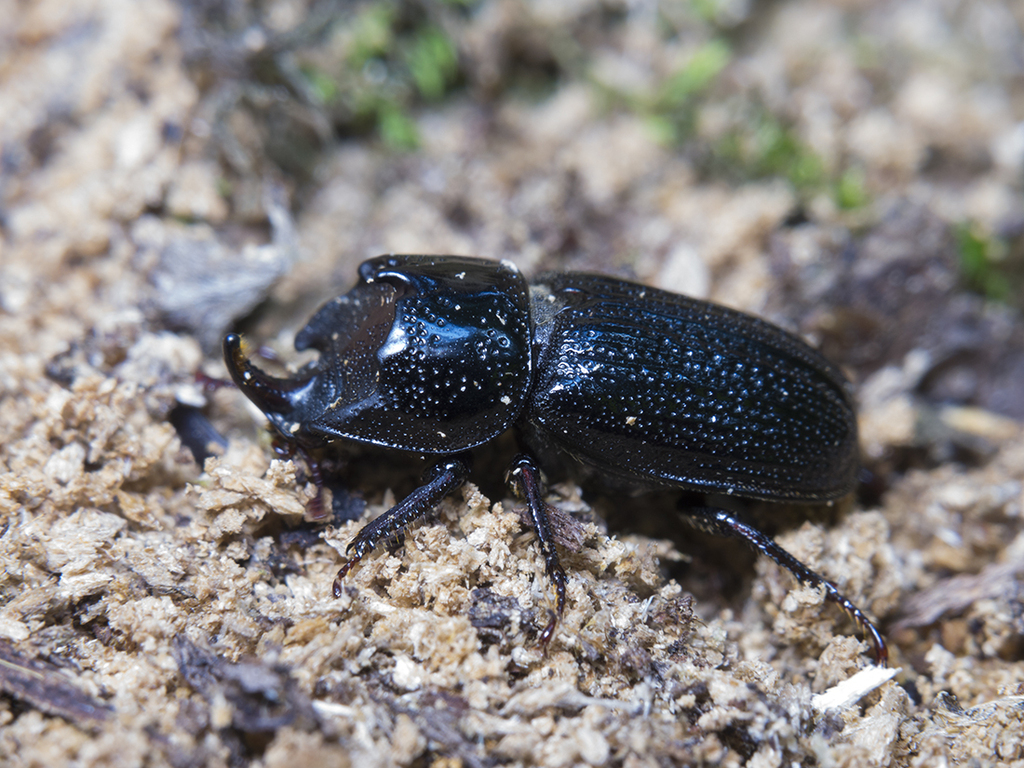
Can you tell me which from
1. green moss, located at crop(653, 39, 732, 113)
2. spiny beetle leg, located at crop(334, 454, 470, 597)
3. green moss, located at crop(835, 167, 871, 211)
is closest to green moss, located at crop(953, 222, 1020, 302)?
green moss, located at crop(835, 167, 871, 211)

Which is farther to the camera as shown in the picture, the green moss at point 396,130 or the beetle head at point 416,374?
the green moss at point 396,130

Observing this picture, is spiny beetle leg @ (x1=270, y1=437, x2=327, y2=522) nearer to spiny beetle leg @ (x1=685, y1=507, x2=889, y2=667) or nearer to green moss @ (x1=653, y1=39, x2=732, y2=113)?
spiny beetle leg @ (x1=685, y1=507, x2=889, y2=667)

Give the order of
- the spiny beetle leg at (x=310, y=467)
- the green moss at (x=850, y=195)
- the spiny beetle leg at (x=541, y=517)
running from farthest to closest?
1. the green moss at (x=850, y=195)
2. the spiny beetle leg at (x=310, y=467)
3. the spiny beetle leg at (x=541, y=517)

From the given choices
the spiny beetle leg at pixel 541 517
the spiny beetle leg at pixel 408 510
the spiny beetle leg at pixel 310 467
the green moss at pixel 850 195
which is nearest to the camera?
the spiny beetle leg at pixel 541 517

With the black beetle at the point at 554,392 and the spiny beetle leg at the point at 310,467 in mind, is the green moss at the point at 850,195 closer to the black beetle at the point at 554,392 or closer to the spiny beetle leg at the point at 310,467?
the black beetle at the point at 554,392

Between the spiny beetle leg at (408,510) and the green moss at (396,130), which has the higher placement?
the green moss at (396,130)

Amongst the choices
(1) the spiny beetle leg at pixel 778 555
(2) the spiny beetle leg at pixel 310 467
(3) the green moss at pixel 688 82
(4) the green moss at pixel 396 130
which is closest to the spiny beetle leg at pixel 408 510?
(2) the spiny beetle leg at pixel 310 467

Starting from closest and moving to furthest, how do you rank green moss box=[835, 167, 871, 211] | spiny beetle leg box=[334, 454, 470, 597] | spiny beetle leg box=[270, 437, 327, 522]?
spiny beetle leg box=[334, 454, 470, 597]
spiny beetle leg box=[270, 437, 327, 522]
green moss box=[835, 167, 871, 211]

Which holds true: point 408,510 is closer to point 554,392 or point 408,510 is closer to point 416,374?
point 416,374
